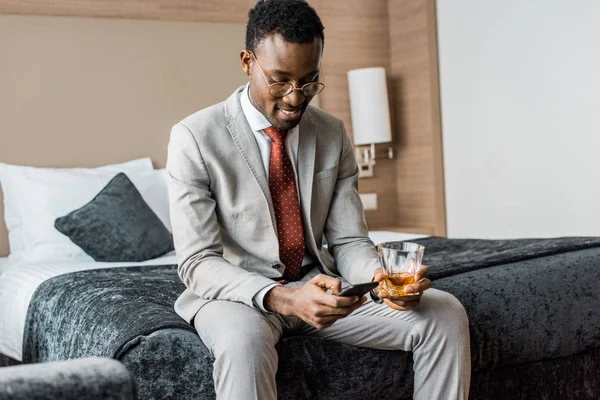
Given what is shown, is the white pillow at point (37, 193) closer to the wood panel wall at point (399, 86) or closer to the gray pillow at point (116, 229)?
the gray pillow at point (116, 229)

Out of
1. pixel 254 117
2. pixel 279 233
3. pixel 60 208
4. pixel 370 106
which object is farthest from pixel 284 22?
pixel 370 106

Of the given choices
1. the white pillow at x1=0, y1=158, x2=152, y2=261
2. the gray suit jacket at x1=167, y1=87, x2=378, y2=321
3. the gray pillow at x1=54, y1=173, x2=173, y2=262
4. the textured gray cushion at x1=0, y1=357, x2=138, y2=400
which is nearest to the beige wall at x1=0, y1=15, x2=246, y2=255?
the white pillow at x1=0, y1=158, x2=152, y2=261

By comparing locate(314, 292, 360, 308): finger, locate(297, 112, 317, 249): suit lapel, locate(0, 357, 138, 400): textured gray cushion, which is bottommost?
locate(314, 292, 360, 308): finger

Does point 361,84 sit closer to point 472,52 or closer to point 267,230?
point 472,52

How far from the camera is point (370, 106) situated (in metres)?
4.84

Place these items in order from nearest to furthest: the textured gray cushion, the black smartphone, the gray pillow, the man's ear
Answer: the textured gray cushion < the black smartphone < the man's ear < the gray pillow

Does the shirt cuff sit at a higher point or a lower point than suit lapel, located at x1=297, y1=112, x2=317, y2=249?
lower

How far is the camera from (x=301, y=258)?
7.39ft

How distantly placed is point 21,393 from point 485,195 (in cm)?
396

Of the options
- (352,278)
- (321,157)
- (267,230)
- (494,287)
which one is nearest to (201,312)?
(267,230)

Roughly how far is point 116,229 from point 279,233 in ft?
4.68

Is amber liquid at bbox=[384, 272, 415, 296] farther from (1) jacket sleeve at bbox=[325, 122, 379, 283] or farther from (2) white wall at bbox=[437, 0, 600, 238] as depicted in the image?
(2) white wall at bbox=[437, 0, 600, 238]

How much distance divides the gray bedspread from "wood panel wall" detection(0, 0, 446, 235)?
76.2 inches

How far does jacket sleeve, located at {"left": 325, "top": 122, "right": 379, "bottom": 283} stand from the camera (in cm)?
229
